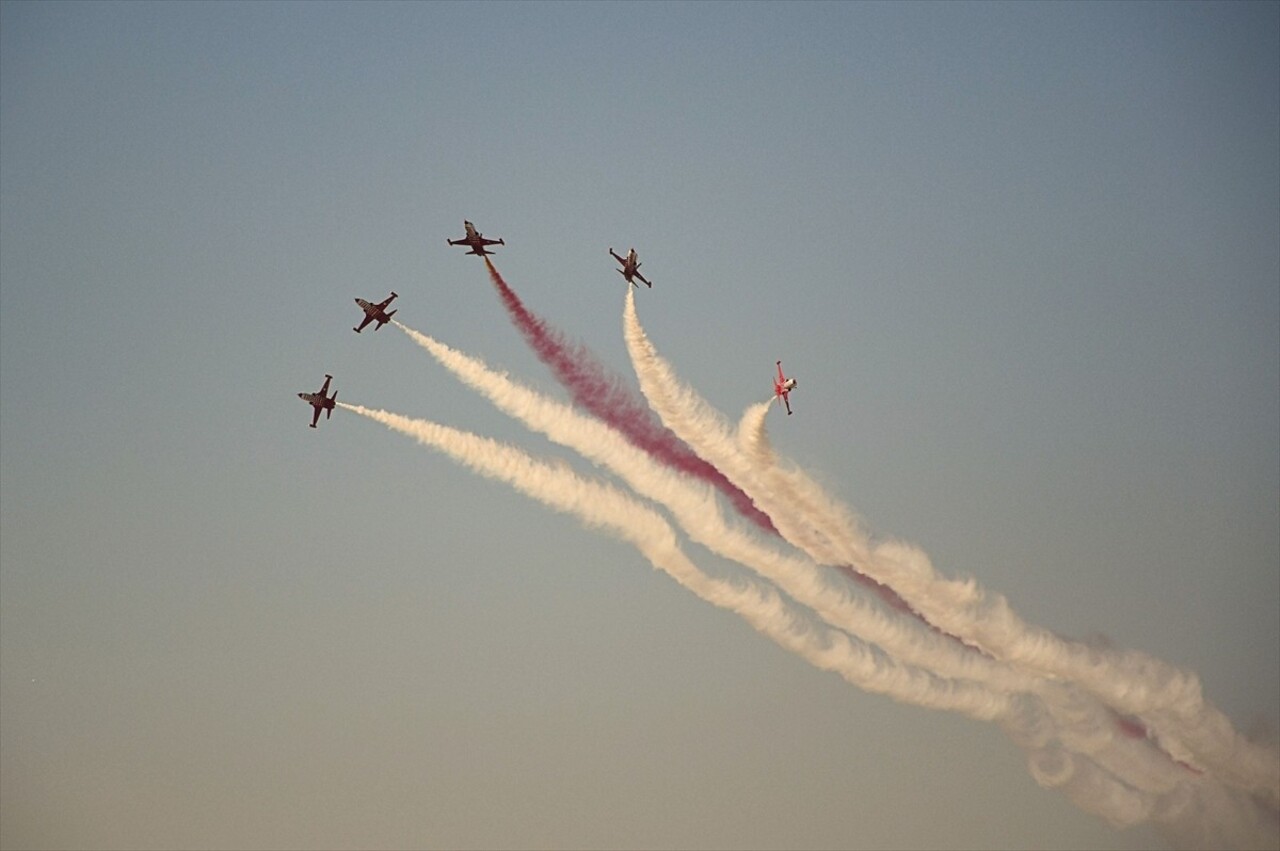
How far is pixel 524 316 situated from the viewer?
4656 cm

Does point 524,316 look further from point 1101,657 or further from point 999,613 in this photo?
point 1101,657

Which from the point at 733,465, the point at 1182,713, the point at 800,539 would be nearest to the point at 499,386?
the point at 733,465

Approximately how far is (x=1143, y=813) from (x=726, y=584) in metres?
20.4

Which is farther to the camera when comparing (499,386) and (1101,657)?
(1101,657)

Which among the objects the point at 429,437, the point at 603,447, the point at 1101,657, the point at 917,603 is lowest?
the point at 429,437

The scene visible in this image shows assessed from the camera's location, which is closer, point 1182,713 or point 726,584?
point 726,584

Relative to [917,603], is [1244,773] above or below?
above

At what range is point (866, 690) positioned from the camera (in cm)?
4984

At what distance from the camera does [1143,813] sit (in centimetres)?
5256

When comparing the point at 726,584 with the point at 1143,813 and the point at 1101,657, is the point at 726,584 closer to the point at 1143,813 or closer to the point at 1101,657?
the point at 1101,657

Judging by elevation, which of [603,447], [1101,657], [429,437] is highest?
[1101,657]

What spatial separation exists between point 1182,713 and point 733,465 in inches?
847

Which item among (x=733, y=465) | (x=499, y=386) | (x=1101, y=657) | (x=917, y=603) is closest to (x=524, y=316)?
(x=499, y=386)

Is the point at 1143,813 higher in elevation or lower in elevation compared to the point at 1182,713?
lower
